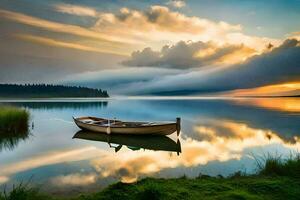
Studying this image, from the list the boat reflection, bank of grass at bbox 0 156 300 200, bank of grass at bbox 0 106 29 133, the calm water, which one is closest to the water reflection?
the calm water

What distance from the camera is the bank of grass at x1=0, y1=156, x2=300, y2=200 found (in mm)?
6793

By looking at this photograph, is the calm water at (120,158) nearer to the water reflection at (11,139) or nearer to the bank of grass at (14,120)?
the water reflection at (11,139)

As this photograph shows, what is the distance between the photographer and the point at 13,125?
2328 centimetres

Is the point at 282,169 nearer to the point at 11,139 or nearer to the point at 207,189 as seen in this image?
the point at 207,189

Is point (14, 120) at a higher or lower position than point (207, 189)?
higher

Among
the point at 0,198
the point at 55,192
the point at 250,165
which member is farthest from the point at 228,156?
the point at 0,198

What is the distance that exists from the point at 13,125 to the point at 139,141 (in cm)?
1012

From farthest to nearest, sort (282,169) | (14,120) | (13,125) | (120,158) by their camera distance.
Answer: (14,120) → (13,125) → (120,158) → (282,169)

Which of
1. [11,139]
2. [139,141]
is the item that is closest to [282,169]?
[139,141]

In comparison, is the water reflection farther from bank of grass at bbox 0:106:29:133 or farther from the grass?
bank of grass at bbox 0:106:29:133

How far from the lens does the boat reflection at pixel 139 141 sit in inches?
797

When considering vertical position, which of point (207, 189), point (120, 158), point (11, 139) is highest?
point (207, 189)

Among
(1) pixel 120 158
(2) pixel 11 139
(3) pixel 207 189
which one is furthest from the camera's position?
(2) pixel 11 139

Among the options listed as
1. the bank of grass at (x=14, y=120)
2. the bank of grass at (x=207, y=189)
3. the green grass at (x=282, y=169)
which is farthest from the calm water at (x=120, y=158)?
the bank of grass at (x=207, y=189)
